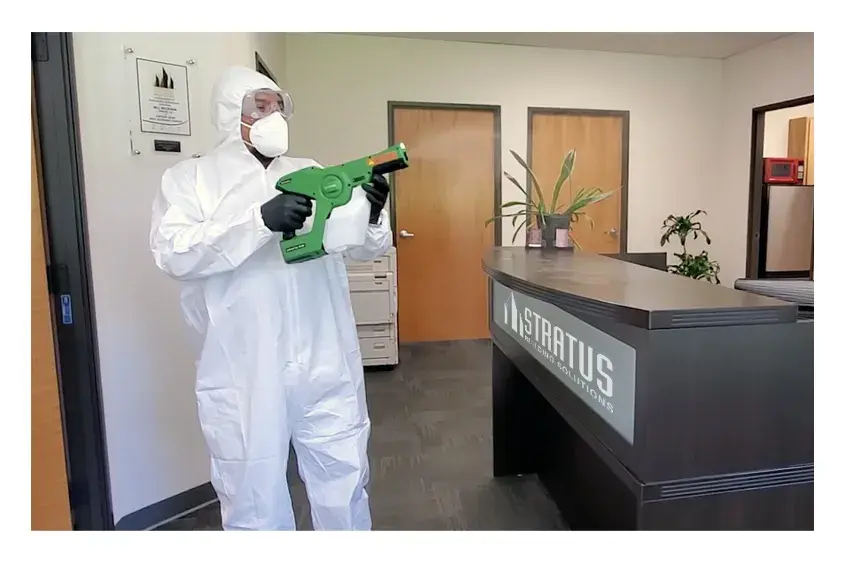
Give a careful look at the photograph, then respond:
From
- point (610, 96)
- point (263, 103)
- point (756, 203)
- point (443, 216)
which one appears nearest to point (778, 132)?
point (756, 203)

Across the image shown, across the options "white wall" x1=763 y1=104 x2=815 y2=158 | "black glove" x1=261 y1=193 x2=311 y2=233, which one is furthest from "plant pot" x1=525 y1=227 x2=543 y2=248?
"white wall" x1=763 y1=104 x2=815 y2=158

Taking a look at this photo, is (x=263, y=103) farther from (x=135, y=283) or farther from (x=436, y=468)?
(x=436, y=468)

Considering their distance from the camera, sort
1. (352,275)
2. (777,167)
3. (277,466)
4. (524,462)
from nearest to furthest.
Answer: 1. (277,466)
2. (524,462)
3. (352,275)
4. (777,167)

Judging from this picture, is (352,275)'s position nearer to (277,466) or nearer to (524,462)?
(524,462)

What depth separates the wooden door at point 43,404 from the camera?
4.87 feet

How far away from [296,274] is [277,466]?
19.2 inches

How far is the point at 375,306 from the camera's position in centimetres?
345

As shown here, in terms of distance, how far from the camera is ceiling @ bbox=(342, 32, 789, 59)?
3.65m

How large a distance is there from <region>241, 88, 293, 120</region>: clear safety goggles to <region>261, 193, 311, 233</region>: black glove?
0.29 metres

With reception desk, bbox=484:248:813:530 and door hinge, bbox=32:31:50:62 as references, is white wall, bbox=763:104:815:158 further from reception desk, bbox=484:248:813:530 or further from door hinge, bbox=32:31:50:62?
door hinge, bbox=32:31:50:62

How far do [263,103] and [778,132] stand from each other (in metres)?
5.01

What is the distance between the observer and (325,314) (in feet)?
4.77
